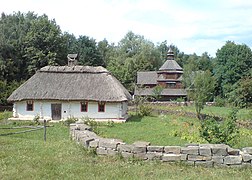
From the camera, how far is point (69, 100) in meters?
33.4

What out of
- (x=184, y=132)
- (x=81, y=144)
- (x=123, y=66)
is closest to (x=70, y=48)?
Answer: (x=123, y=66)

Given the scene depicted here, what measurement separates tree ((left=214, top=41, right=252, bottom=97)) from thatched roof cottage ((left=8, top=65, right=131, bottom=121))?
39.3 m

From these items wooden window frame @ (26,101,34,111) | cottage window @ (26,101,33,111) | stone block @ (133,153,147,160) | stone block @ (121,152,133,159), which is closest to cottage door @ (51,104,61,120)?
wooden window frame @ (26,101,34,111)

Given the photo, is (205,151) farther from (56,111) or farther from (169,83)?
(169,83)

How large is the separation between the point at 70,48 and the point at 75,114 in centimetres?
3343

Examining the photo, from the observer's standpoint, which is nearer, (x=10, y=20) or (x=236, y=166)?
(x=236, y=166)

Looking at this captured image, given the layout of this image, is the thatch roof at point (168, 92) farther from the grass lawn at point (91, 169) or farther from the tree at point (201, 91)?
the grass lawn at point (91, 169)

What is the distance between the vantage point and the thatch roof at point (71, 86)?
33.3 m

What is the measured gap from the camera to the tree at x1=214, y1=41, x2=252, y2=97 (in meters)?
69.4

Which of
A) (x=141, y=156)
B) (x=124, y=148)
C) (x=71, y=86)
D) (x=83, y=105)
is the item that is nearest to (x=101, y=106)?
(x=83, y=105)

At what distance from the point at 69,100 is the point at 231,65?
152ft

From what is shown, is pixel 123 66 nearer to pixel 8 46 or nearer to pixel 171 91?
pixel 171 91

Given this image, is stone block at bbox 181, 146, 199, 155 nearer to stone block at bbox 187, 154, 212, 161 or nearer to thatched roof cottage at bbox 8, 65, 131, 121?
stone block at bbox 187, 154, 212, 161

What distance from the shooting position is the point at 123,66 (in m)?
69.9
